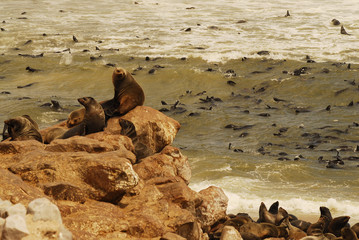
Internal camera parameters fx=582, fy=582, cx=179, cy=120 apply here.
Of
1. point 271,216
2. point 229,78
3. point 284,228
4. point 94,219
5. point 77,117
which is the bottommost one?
point 229,78

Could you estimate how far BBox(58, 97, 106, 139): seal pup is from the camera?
30.6 feet

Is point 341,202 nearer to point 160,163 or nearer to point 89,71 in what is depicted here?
point 160,163

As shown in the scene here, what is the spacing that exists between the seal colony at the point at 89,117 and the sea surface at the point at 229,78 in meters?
2.36

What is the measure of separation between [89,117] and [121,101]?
36.2 inches

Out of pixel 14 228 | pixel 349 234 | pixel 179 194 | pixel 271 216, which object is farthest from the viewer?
pixel 271 216

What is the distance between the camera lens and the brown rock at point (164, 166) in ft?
26.0

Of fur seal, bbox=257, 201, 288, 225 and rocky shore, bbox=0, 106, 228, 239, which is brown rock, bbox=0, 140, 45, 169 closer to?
rocky shore, bbox=0, 106, 228, 239

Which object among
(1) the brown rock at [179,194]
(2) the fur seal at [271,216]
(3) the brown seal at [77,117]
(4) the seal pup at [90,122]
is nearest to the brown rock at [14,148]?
(1) the brown rock at [179,194]

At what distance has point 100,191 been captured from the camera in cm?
631

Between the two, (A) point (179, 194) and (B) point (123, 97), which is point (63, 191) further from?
(B) point (123, 97)

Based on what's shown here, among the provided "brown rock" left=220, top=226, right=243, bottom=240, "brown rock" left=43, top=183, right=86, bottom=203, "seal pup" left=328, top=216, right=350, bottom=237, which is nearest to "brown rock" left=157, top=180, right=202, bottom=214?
"brown rock" left=220, top=226, right=243, bottom=240

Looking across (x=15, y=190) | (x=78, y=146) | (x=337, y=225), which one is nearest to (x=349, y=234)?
(x=337, y=225)

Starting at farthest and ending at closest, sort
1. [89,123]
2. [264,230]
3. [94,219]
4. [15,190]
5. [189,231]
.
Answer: [89,123], [264,230], [189,231], [94,219], [15,190]

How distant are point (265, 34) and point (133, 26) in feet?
23.0
